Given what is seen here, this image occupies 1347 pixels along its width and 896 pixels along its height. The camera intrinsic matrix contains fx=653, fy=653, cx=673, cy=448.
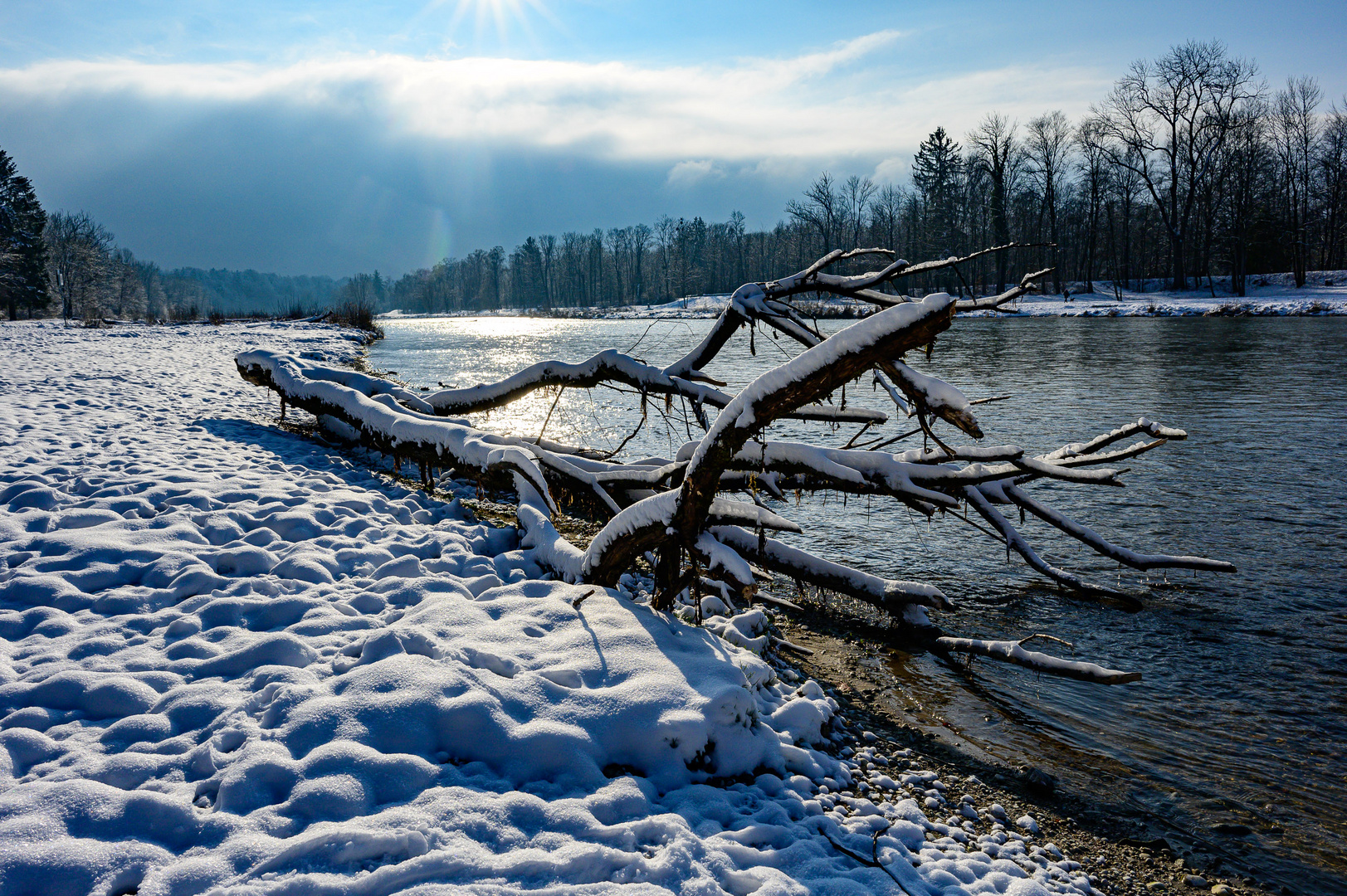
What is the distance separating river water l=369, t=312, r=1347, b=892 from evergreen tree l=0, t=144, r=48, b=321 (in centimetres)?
5187

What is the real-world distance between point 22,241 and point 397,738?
6418 cm

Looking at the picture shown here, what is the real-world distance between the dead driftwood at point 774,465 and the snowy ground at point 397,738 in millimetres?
446

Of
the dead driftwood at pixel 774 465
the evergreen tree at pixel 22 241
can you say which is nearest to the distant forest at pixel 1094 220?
the evergreen tree at pixel 22 241

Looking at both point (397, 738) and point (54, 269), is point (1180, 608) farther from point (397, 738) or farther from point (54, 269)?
point (54, 269)

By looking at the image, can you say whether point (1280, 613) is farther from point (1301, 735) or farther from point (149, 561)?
point (149, 561)

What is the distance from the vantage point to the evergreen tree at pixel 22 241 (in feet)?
144

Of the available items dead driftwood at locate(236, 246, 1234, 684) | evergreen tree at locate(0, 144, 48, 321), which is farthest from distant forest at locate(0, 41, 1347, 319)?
dead driftwood at locate(236, 246, 1234, 684)

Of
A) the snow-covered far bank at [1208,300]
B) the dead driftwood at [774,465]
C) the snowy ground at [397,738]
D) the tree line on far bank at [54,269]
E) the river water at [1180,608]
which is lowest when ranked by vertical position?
the river water at [1180,608]

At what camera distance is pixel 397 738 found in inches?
102

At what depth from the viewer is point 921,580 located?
607cm

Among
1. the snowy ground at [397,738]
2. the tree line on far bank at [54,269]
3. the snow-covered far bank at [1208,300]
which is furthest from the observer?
the tree line on far bank at [54,269]

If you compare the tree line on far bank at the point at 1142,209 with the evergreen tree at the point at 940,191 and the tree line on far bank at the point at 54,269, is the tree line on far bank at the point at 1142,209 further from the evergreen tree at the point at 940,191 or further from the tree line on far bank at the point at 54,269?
the tree line on far bank at the point at 54,269

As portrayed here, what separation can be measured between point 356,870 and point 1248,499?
33.1ft

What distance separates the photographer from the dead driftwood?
9.04 feet
